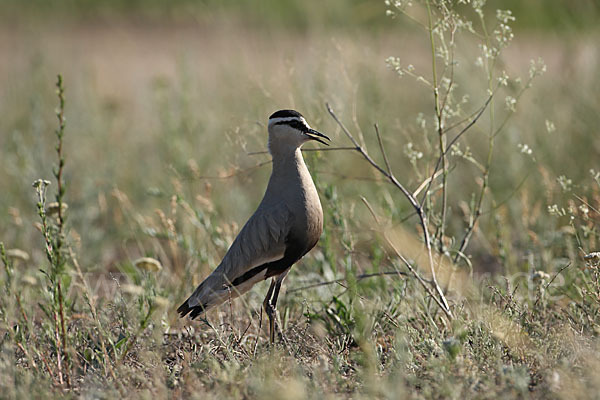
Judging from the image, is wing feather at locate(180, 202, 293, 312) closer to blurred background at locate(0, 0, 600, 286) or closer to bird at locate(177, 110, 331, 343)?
bird at locate(177, 110, 331, 343)

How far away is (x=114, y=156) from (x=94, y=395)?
338cm

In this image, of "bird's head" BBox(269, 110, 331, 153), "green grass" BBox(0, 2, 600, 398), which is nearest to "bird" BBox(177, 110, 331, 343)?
"bird's head" BBox(269, 110, 331, 153)

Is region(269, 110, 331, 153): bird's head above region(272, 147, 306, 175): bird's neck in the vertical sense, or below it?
above

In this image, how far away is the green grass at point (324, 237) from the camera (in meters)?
2.93

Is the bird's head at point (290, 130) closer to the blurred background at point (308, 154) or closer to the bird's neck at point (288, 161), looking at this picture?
the bird's neck at point (288, 161)

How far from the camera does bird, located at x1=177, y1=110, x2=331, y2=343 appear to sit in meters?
3.51

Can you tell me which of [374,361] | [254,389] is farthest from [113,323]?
[374,361]

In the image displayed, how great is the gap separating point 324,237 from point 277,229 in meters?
0.59

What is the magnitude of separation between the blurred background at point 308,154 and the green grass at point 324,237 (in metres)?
0.03

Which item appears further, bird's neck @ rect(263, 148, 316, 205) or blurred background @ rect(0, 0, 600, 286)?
blurred background @ rect(0, 0, 600, 286)

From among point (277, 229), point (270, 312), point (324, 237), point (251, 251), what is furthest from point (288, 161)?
point (270, 312)

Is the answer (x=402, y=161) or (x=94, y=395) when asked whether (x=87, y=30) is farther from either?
(x=94, y=395)

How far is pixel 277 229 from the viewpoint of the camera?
352 cm

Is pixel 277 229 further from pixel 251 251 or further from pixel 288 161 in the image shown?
pixel 288 161
